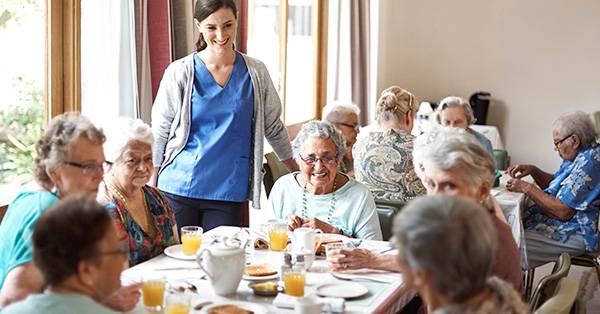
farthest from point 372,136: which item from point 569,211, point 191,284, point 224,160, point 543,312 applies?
point 543,312

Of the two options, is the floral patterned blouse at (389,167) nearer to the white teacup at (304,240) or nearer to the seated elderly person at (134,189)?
the white teacup at (304,240)

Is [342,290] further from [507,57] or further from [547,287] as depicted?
[507,57]

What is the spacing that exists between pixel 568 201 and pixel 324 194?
151 centimetres

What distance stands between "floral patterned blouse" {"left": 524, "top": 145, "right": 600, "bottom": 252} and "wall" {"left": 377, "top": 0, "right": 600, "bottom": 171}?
357 cm

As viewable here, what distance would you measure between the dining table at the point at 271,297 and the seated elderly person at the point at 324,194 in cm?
30

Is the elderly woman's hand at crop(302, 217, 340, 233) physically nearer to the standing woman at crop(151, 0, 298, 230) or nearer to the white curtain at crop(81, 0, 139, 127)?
the standing woman at crop(151, 0, 298, 230)

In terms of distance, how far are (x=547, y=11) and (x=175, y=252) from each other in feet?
18.8

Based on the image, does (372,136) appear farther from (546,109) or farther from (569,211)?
(546,109)

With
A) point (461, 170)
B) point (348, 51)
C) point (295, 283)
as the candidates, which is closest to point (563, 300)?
point (461, 170)

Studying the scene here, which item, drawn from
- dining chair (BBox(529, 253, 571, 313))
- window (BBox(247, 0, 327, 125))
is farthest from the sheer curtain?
dining chair (BBox(529, 253, 571, 313))

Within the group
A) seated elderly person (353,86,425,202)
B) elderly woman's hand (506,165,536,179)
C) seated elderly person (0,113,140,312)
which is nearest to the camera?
seated elderly person (0,113,140,312)

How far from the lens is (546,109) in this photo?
739 centimetres

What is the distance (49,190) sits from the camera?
2098mm

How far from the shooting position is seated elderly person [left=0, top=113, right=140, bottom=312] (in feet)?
6.30
